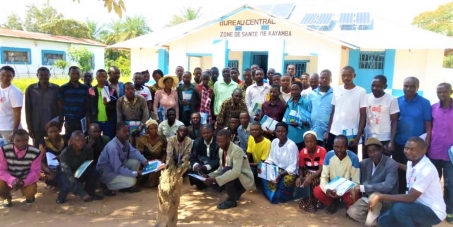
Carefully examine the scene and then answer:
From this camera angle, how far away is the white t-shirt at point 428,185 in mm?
3815

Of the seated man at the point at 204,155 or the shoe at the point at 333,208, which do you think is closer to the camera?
the shoe at the point at 333,208

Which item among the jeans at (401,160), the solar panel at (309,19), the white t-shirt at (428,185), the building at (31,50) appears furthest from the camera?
the building at (31,50)

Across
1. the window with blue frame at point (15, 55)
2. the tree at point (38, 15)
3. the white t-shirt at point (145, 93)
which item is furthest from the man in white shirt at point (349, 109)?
the tree at point (38, 15)

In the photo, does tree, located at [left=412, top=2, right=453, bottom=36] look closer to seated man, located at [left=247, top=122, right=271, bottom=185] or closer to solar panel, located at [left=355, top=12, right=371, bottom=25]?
solar panel, located at [left=355, top=12, right=371, bottom=25]

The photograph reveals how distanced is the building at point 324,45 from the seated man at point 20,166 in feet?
34.8

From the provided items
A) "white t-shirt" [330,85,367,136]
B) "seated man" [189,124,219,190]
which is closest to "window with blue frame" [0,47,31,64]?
"seated man" [189,124,219,190]

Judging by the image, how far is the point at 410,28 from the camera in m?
15.4

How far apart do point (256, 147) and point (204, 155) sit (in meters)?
0.81

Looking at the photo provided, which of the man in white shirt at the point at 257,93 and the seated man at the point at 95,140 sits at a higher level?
the man in white shirt at the point at 257,93

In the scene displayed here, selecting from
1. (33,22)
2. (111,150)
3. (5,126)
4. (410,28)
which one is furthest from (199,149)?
(33,22)

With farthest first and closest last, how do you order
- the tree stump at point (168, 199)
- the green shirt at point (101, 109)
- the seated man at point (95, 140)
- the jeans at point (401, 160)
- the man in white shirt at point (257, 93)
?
the man in white shirt at point (257, 93) < the green shirt at point (101, 109) < the seated man at point (95, 140) < the jeans at point (401, 160) < the tree stump at point (168, 199)

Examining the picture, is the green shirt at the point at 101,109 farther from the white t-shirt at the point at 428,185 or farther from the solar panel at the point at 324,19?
the solar panel at the point at 324,19

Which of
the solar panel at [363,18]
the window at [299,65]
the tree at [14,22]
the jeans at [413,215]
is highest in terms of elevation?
the tree at [14,22]

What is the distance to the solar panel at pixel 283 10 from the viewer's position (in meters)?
18.0
